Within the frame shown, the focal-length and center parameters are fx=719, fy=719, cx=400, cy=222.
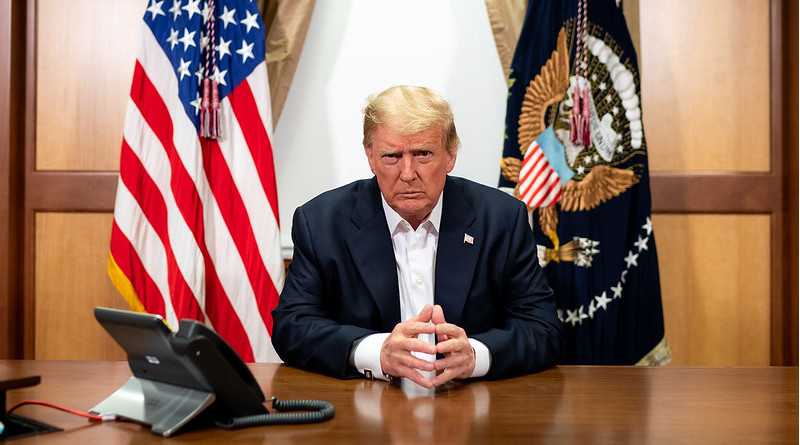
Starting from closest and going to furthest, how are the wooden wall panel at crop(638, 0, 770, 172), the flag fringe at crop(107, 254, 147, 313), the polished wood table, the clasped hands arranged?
1. the polished wood table
2. the clasped hands
3. the flag fringe at crop(107, 254, 147, 313)
4. the wooden wall panel at crop(638, 0, 770, 172)

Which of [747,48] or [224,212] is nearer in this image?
[224,212]

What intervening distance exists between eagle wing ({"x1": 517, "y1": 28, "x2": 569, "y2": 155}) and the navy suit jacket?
97 centimetres

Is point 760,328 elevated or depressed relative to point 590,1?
depressed

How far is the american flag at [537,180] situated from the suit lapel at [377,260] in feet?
3.58

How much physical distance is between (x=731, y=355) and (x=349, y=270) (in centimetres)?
219

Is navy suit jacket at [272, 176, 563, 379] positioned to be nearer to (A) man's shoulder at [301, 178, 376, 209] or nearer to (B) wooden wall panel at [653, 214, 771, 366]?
(A) man's shoulder at [301, 178, 376, 209]

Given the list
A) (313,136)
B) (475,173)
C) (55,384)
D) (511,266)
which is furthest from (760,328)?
(55,384)

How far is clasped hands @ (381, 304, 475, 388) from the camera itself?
1.49m

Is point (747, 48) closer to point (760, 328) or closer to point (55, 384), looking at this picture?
point (760, 328)

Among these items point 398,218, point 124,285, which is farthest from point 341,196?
point 124,285

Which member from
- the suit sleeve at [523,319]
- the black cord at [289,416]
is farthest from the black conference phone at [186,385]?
the suit sleeve at [523,319]

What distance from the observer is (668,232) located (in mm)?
3307

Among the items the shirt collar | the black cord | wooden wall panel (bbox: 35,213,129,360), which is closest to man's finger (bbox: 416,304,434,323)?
the black cord

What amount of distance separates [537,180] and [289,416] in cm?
197
